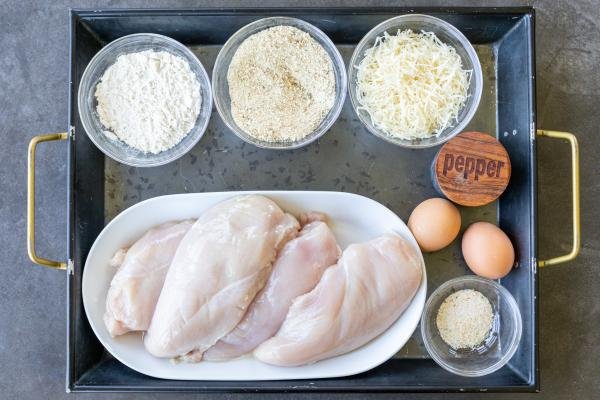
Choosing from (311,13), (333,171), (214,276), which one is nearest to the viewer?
(214,276)

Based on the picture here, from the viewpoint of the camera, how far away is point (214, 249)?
1.55 m

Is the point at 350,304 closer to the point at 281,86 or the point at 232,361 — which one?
the point at 232,361

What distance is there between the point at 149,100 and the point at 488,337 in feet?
4.01

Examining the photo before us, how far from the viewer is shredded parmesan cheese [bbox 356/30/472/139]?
5.25 ft

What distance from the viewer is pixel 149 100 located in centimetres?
163

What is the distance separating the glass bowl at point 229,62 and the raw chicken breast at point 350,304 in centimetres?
37

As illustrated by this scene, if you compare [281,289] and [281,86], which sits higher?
[281,86]

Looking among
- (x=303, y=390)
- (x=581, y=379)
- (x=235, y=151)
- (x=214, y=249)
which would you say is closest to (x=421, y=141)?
(x=235, y=151)

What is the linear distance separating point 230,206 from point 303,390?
55 cm

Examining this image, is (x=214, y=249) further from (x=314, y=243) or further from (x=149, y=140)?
(x=149, y=140)

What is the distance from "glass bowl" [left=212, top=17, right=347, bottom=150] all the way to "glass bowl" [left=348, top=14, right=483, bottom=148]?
0.13 ft

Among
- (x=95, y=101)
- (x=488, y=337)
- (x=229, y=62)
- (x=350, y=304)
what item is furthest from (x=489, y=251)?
(x=95, y=101)

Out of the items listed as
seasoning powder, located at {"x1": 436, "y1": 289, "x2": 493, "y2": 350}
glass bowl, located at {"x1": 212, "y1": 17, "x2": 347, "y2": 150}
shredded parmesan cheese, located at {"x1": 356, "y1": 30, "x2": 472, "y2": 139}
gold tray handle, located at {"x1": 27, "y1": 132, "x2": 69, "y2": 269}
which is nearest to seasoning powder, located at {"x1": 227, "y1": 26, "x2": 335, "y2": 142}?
glass bowl, located at {"x1": 212, "y1": 17, "x2": 347, "y2": 150}

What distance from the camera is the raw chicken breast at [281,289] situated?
62.7 inches
